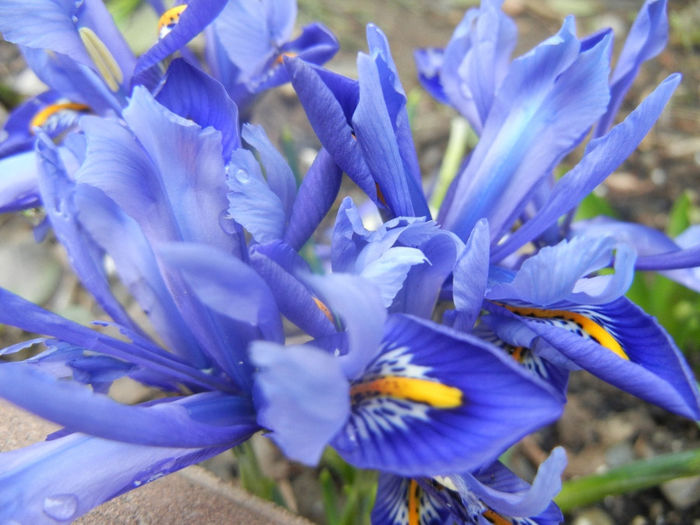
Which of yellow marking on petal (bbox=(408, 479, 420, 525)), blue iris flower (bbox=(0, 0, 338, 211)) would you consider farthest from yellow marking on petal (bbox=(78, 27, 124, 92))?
yellow marking on petal (bbox=(408, 479, 420, 525))

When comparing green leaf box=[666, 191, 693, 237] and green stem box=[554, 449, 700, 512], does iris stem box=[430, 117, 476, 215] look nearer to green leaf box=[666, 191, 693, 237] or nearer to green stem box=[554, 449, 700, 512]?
green leaf box=[666, 191, 693, 237]

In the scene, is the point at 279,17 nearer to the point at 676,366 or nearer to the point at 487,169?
the point at 487,169

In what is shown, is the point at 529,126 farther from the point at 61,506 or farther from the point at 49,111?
the point at 49,111

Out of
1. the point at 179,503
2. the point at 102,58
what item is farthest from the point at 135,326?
the point at 102,58

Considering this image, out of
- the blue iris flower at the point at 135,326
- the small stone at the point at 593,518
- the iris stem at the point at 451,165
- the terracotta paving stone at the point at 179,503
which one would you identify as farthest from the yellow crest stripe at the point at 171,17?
the small stone at the point at 593,518

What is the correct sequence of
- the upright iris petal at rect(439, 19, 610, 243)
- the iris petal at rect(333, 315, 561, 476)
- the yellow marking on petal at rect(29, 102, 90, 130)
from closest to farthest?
the iris petal at rect(333, 315, 561, 476) → the upright iris petal at rect(439, 19, 610, 243) → the yellow marking on petal at rect(29, 102, 90, 130)

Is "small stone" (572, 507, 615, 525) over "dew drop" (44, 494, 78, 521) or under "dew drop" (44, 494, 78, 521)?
under

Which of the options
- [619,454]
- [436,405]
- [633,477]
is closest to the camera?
[436,405]
